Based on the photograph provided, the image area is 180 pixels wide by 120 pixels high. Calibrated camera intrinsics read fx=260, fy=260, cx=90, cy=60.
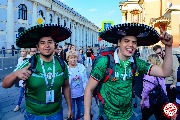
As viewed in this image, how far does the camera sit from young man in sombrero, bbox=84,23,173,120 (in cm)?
281

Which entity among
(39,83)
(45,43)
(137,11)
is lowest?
(39,83)

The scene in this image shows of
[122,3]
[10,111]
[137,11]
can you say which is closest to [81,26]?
[122,3]

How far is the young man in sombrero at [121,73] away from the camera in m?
2.81

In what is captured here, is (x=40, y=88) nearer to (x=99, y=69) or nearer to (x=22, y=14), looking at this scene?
(x=99, y=69)

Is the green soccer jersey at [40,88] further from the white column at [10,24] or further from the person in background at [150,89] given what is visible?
the white column at [10,24]

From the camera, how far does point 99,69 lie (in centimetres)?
279

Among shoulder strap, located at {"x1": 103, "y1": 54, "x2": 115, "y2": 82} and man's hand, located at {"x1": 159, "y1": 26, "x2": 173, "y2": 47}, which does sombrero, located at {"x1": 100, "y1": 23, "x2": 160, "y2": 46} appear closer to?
man's hand, located at {"x1": 159, "y1": 26, "x2": 173, "y2": 47}

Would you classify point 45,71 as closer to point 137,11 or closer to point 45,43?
point 45,43

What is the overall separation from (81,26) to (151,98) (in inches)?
3058

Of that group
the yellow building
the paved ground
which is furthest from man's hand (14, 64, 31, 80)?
the paved ground

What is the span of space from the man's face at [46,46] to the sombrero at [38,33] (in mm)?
59

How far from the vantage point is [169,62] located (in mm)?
2949

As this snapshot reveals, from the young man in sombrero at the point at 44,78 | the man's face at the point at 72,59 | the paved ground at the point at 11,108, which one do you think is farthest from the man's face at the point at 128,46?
the paved ground at the point at 11,108

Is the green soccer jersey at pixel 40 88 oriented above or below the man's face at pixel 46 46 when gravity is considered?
below
